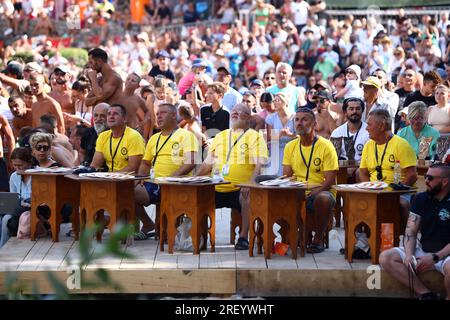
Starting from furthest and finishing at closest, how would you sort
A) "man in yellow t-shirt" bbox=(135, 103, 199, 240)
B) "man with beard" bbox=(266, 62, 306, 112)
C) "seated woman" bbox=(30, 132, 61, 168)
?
"man with beard" bbox=(266, 62, 306, 112)
"seated woman" bbox=(30, 132, 61, 168)
"man in yellow t-shirt" bbox=(135, 103, 199, 240)

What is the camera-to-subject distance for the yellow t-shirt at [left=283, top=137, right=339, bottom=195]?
32.7ft

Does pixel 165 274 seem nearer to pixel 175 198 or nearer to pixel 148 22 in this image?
pixel 175 198

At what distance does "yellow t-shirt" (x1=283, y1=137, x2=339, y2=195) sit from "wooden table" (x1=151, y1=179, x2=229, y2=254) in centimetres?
79

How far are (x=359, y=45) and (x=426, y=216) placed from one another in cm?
1215

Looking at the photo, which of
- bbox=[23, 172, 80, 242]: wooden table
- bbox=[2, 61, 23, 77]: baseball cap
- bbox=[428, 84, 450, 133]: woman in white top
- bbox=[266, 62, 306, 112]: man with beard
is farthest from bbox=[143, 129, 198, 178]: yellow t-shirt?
bbox=[2, 61, 23, 77]: baseball cap

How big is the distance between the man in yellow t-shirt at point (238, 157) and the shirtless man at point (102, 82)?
2.51 m

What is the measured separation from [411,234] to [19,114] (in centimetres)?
682

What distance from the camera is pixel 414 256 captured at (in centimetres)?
876

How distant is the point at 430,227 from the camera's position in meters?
8.69

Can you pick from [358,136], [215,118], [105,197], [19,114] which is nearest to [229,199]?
[105,197]

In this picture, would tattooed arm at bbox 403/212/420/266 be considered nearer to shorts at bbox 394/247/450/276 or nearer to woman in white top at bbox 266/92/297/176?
shorts at bbox 394/247/450/276
